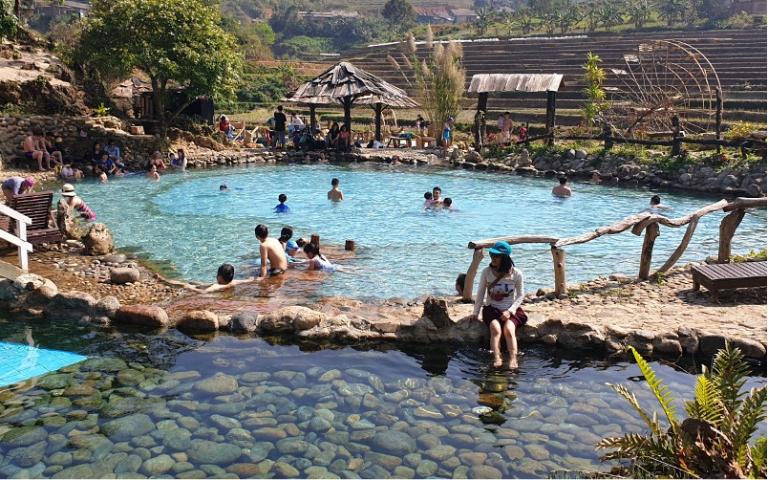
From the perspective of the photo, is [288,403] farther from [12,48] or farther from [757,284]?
[12,48]

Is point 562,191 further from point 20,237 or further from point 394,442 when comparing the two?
point 394,442

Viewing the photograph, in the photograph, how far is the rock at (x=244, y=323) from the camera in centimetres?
766

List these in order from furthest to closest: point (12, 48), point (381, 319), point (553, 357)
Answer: point (12, 48)
point (381, 319)
point (553, 357)

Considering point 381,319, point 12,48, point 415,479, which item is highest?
point 12,48

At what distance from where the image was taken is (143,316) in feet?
25.6

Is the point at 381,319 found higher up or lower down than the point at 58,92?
lower down

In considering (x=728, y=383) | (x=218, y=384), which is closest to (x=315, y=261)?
(x=218, y=384)

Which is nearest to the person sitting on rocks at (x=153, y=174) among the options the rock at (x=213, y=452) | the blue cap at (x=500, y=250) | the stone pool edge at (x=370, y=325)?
the stone pool edge at (x=370, y=325)

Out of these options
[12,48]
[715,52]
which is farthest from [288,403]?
[715,52]

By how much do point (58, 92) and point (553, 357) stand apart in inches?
748

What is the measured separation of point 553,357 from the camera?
7082 mm

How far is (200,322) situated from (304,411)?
2178 millimetres

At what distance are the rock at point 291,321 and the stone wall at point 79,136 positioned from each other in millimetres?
14455

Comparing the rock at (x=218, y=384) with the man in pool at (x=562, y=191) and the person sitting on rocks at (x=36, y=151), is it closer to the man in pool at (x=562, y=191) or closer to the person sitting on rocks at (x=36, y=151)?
the man in pool at (x=562, y=191)
